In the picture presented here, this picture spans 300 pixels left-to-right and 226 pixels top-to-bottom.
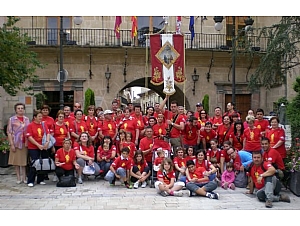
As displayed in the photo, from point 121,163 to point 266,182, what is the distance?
304 cm

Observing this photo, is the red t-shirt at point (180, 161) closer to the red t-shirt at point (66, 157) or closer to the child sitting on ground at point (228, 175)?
the child sitting on ground at point (228, 175)

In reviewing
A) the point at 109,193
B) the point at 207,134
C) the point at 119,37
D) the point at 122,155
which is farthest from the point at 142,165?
the point at 119,37

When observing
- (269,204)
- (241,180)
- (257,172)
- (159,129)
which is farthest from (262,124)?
(269,204)

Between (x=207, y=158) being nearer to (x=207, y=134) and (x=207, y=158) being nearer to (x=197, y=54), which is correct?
(x=207, y=134)

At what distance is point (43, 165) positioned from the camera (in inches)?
320

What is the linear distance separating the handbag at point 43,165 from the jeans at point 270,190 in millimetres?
4279

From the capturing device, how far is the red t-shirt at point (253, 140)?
8578 mm

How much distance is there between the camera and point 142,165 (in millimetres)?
8469

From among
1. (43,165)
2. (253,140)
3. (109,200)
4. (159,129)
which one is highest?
(159,129)

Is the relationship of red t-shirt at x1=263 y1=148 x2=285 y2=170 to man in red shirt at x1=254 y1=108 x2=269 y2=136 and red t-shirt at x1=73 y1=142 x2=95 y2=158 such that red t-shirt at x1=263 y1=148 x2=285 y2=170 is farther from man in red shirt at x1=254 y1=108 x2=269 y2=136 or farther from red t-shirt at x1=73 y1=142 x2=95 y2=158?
red t-shirt at x1=73 y1=142 x2=95 y2=158

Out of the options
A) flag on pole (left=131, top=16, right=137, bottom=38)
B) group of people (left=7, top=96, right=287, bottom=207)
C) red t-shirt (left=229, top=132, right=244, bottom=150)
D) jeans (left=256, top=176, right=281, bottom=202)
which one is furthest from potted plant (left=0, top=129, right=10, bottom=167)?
flag on pole (left=131, top=16, right=137, bottom=38)

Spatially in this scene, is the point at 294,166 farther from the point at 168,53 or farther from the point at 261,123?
the point at 168,53

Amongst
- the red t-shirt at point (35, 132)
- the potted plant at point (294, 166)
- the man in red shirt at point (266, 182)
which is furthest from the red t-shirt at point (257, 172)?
the red t-shirt at point (35, 132)

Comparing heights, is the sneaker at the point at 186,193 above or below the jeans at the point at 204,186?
below
